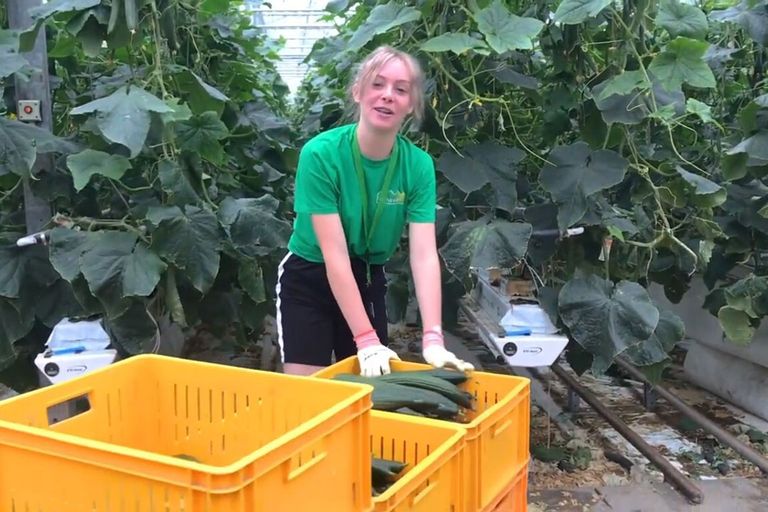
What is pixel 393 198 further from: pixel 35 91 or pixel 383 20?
pixel 35 91

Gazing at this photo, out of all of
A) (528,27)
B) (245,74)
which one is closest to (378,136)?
(528,27)

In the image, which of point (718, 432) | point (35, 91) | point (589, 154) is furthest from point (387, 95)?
point (718, 432)

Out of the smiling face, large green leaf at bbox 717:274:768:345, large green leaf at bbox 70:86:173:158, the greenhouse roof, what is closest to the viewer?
the smiling face

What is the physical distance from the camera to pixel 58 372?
6.98 ft

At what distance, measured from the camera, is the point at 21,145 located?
7.61 ft

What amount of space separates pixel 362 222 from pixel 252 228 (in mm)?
673

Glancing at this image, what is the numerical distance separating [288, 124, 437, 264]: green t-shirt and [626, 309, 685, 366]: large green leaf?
3.01 feet

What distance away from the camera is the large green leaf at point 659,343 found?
96.9 inches

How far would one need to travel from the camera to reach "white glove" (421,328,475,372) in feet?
5.57

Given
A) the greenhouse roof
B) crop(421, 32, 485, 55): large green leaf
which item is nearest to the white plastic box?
crop(421, 32, 485, 55): large green leaf

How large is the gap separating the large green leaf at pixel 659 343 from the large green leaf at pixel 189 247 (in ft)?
4.21

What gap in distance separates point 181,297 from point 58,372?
0.65 meters

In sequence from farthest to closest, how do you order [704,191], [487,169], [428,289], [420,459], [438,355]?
[487,169]
[704,191]
[428,289]
[438,355]
[420,459]

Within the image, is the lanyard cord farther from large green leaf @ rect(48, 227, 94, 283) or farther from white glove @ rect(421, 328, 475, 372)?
large green leaf @ rect(48, 227, 94, 283)
